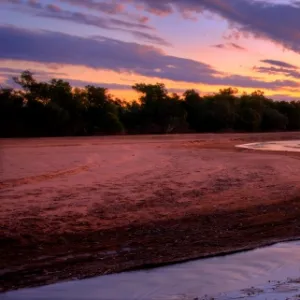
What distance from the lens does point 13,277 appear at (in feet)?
21.1

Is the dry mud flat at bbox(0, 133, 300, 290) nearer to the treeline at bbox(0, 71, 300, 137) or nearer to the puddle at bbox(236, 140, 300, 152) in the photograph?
the puddle at bbox(236, 140, 300, 152)

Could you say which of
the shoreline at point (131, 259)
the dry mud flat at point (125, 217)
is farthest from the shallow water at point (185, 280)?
the dry mud flat at point (125, 217)

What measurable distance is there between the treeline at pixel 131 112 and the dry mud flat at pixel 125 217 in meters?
29.7

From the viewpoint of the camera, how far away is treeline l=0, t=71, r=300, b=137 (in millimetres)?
46812

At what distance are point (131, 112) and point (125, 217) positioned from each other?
4951cm

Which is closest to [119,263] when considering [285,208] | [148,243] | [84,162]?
[148,243]

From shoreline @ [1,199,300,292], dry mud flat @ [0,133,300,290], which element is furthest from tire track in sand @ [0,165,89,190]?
shoreline @ [1,199,300,292]

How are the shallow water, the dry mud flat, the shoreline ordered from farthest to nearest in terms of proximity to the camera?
the dry mud flat, the shoreline, the shallow water

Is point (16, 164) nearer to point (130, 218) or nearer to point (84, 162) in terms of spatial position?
point (84, 162)

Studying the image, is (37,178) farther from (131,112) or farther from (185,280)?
(131,112)

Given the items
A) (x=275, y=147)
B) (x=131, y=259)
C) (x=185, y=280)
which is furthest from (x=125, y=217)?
(x=275, y=147)

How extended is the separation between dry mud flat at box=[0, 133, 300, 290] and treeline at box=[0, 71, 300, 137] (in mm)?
29705

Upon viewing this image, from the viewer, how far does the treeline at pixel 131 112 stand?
46.8m

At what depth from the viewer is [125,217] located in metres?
10.2
